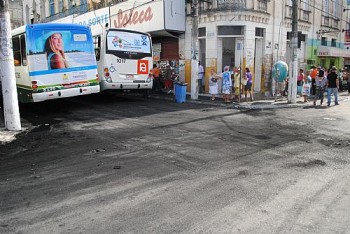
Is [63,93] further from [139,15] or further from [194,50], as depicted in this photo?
[139,15]

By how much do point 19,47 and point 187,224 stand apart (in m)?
11.0

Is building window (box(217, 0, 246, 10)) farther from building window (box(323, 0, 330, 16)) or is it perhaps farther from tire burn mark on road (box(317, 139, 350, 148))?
tire burn mark on road (box(317, 139, 350, 148))

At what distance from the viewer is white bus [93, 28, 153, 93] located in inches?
590

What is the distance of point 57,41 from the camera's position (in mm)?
12672

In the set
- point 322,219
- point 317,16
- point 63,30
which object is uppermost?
point 317,16

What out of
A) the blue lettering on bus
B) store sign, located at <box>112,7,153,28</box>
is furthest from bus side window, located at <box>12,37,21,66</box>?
the blue lettering on bus

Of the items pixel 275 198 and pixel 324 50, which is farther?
pixel 324 50

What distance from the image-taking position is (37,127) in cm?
1066

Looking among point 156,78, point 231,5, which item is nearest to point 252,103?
point 231,5

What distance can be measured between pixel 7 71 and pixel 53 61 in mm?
2815

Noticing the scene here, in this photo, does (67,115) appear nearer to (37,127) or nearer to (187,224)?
(37,127)

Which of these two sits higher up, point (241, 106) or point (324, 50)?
point (324, 50)

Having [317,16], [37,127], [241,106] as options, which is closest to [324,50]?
[317,16]

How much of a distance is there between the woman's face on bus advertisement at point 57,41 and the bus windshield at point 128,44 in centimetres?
250
